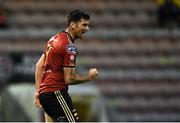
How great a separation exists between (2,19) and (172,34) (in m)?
3.32

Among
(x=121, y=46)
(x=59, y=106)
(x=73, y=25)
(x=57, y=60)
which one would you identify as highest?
(x=73, y=25)

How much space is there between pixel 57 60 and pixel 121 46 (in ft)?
22.6

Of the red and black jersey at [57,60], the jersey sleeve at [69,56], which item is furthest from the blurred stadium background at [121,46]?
the jersey sleeve at [69,56]

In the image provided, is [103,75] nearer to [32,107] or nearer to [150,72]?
[150,72]

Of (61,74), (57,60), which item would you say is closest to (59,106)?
(61,74)

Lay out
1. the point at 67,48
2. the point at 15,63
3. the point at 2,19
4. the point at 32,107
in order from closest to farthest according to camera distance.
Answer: the point at 67,48 → the point at 32,107 → the point at 15,63 → the point at 2,19

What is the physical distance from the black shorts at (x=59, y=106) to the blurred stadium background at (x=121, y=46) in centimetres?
567

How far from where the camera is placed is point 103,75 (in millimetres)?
13359

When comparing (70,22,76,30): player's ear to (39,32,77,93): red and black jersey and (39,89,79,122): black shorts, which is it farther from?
(39,89,79,122): black shorts

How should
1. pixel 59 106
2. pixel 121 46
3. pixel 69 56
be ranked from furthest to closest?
pixel 121 46
pixel 59 106
pixel 69 56

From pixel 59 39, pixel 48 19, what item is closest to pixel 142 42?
pixel 48 19

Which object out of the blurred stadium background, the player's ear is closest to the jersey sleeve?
the player's ear

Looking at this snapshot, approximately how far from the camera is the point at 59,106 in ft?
22.6

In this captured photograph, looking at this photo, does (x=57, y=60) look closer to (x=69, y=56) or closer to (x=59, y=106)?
(x=69, y=56)
